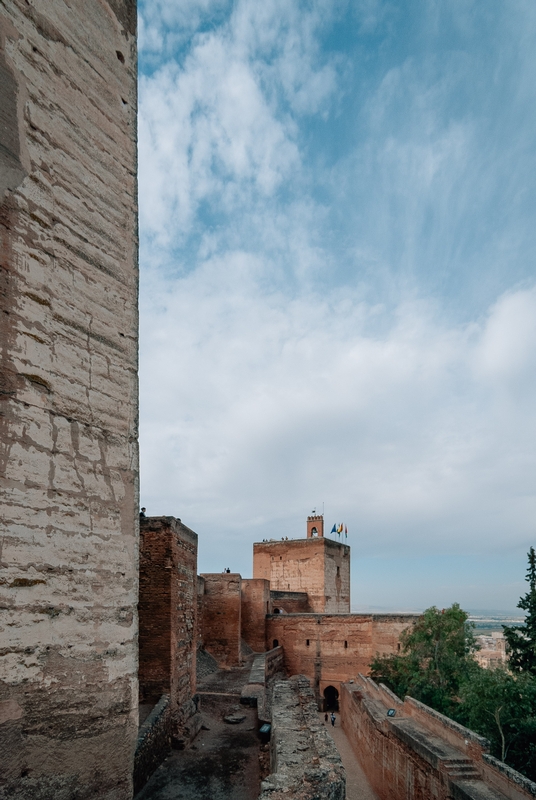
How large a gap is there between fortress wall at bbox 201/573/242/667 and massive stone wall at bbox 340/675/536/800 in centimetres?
531

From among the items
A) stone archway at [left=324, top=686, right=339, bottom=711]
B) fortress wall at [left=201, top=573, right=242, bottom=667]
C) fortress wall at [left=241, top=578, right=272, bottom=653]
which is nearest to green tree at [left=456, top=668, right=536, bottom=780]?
fortress wall at [left=201, top=573, right=242, bottom=667]

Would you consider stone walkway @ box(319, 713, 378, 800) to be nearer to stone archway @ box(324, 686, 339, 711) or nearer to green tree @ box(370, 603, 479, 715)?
green tree @ box(370, 603, 479, 715)

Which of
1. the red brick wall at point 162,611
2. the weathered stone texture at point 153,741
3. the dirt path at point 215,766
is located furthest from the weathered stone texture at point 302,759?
the red brick wall at point 162,611

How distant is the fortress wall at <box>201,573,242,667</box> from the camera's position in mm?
18797

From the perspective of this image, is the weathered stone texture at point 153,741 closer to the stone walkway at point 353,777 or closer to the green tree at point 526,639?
the stone walkway at point 353,777

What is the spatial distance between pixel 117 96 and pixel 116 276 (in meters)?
1.19

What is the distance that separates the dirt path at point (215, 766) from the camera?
634 cm

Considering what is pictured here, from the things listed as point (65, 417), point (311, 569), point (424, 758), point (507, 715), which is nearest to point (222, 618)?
point (507, 715)

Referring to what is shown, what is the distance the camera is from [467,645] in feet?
66.5

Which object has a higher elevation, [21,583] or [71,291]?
[71,291]

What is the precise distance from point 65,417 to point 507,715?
1541 cm

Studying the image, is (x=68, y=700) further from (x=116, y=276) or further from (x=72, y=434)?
(x=116, y=276)

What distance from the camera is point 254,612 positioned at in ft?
78.5

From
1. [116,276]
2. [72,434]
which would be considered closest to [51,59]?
[116,276]
